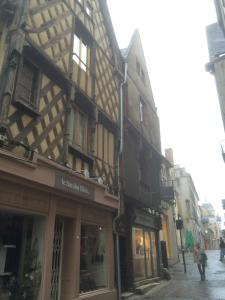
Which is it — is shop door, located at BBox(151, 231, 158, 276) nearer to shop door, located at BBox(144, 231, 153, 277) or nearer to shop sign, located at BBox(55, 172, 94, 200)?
shop door, located at BBox(144, 231, 153, 277)

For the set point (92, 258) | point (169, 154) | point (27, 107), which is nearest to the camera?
point (27, 107)

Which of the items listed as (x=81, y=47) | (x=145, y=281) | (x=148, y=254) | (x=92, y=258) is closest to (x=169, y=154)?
(x=148, y=254)

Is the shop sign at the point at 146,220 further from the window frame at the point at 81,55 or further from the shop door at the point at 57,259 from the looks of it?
the window frame at the point at 81,55

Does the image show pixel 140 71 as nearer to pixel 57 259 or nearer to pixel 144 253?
pixel 144 253

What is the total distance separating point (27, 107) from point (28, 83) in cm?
98

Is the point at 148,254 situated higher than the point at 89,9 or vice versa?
the point at 89,9

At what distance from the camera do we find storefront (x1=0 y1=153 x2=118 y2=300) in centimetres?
600

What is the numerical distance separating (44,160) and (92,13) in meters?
7.28

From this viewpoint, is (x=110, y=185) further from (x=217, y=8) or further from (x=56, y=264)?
(x=217, y=8)

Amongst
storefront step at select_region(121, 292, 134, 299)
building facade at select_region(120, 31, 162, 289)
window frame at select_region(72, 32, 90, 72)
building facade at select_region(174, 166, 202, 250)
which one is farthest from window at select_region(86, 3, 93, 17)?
building facade at select_region(174, 166, 202, 250)

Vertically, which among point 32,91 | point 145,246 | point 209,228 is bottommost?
point 145,246

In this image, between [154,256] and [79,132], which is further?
[154,256]

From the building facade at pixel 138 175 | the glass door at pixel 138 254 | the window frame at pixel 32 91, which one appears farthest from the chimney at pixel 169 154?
the window frame at pixel 32 91

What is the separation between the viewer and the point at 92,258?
28.5 feet
